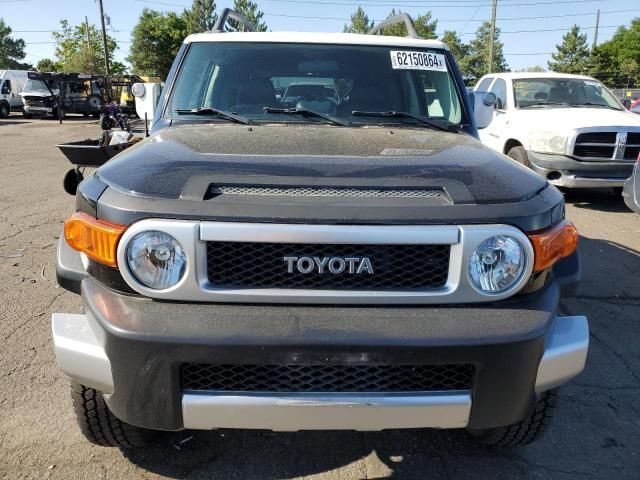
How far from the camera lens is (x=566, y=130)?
24.1 feet

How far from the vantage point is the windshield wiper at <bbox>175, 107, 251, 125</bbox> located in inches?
114

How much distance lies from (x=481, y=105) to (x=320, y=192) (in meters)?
2.07

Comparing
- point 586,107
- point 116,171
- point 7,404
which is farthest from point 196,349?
point 586,107

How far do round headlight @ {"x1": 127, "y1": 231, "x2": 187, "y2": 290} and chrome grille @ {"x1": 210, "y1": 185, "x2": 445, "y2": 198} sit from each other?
8.9 inches

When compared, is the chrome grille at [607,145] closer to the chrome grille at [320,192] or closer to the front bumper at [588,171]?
the front bumper at [588,171]

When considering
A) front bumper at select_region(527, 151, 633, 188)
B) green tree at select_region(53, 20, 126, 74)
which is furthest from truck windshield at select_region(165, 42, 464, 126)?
green tree at select_region(53, 20, 126, 74)

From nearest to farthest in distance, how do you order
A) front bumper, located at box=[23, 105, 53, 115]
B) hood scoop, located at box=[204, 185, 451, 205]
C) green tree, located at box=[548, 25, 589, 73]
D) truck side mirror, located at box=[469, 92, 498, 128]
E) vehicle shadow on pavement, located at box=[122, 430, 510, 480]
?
hood scoop, located at box=[204, 185, 451, 205] < vehicle shadow on pavement, located at box=[122, 430, 510, 480] < truck side mirror, located at box=[469, 92, 498, 128] < front bumper, located at box=[23, 105, 53, 115] < green tree, located at box=[548, 25, 589, 73]

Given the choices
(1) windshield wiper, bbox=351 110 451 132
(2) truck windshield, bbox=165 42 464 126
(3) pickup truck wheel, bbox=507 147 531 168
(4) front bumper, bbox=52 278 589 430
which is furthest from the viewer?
(3) pickup truck wheel, bbox=507 147 531 168

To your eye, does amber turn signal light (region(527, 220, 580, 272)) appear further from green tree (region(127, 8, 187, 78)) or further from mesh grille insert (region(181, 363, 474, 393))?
green tree (region(127, 8, 187, 78))

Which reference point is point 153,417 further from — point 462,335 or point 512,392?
point 512,392

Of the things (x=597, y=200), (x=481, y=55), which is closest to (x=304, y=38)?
(x=597, y=200)

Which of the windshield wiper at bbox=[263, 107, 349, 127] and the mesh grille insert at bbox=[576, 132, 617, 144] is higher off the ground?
the windshield wiper at bbox=[263, 107, 349, 127]

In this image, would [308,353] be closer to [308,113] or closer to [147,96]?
[308,113]

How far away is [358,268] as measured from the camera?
1.84m
